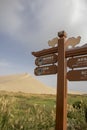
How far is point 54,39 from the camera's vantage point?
6922 mm

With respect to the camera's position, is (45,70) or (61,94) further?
(45,70)

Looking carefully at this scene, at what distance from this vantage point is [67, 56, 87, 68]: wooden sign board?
6.17 metres

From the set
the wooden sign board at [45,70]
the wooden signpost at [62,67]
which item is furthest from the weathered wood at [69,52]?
the wooden sign board at [45,70]

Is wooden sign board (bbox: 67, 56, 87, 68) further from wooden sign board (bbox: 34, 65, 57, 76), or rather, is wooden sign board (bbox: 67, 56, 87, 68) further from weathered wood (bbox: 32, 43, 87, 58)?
wooden sign board (bbox: 34, 65, 57, 76)

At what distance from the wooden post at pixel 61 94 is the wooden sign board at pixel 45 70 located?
231mm

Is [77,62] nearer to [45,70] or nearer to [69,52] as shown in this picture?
[69,52]

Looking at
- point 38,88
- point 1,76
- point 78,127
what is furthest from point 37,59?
point 1,76

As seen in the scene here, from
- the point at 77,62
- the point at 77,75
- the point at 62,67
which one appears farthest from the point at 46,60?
the point at 77,75

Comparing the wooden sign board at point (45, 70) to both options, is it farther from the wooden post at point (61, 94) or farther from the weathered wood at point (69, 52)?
the weathered wood at point (69, 52)

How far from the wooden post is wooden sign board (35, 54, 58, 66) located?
217 millimetres

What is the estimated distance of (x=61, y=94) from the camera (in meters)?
6.32

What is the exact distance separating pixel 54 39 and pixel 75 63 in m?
0.88

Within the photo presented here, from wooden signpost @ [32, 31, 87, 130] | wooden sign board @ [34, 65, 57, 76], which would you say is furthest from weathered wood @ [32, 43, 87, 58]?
Result: wooden sign board @ [34, 65, 57, 76]

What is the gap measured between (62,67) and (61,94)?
0.56 m
